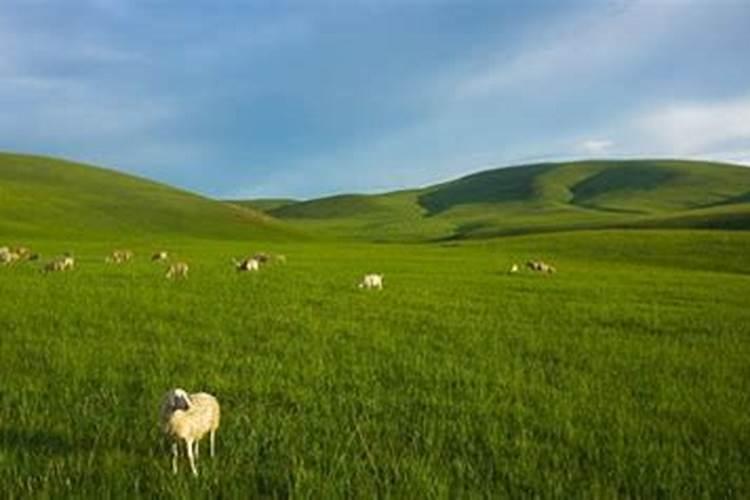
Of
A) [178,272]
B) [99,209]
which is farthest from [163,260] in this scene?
[99,209]

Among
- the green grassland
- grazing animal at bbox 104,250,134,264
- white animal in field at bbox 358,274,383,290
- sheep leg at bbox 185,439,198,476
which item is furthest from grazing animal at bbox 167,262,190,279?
sheep leg at bbox 185,439,198,476

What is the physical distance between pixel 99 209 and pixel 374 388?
332ft

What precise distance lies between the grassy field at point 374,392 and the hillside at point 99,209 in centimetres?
5901

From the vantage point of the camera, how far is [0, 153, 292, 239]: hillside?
91.1 meters

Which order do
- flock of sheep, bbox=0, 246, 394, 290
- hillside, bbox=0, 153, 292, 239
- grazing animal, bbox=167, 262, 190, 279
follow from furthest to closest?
hillside, bbox=0, 153, 292, 239 → grazing animal, bbox=167, 262, 190, 279 → flock of sheep, bbox=0, 246, 394, 290

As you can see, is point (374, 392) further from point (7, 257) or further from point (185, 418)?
point (7, 257)

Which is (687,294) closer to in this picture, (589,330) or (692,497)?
(589,330)

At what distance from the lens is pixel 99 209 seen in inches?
4284

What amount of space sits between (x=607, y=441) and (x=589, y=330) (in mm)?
11746

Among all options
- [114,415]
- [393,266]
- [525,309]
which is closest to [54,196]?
[393,266]

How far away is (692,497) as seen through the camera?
8758 millimetres

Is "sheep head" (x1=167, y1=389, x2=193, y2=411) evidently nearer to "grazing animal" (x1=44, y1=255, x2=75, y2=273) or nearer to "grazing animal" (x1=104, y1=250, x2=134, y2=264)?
"grazing animal" (x1=44, y1=255, x2=75, y2=273)

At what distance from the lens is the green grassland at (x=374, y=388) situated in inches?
349

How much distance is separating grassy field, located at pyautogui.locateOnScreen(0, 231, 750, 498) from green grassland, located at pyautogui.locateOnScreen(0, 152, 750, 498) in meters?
0.04
